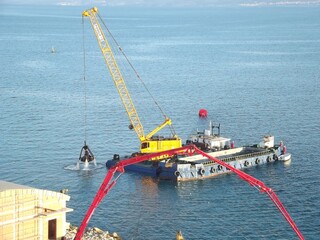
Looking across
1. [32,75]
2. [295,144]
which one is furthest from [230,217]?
[32,75]

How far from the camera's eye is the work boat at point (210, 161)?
5309 centimetres

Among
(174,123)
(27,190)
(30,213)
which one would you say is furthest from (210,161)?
(27,190)

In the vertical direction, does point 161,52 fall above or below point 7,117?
above

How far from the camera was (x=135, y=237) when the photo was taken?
41.9 meters

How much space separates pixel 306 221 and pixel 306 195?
4.97 metres

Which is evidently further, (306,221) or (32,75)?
(32,75)

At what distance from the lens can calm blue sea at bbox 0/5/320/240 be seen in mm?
45125

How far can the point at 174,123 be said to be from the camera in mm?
72875

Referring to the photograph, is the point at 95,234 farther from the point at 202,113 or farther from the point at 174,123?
the point at 202,113

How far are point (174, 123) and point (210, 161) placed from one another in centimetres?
1831

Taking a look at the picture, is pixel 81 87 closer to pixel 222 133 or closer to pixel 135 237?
pixel 222 133

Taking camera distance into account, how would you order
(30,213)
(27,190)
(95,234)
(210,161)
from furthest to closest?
1. (210,161)
2. (95,234)
3. (30,213)
4. (27,190)

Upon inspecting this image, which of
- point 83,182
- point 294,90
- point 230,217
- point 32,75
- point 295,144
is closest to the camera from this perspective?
point 230,217

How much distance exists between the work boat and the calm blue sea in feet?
2.42
